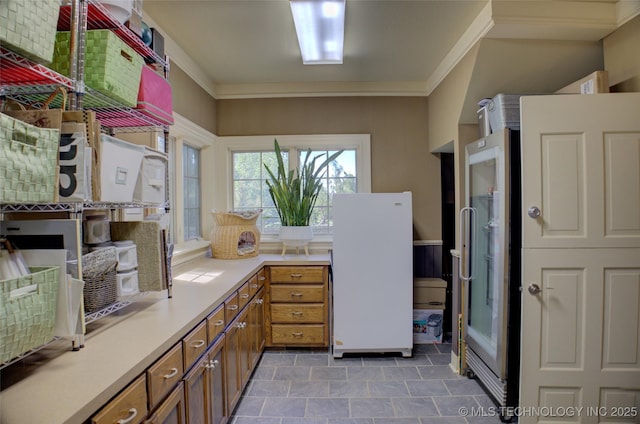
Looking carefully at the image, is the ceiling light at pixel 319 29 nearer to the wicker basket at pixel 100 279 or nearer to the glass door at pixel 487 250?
the glass door at pixel 487 250

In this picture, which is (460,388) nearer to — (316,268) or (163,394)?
(316,268)

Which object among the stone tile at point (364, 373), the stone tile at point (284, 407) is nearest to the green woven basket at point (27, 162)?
the stone tile at point (284, 407)

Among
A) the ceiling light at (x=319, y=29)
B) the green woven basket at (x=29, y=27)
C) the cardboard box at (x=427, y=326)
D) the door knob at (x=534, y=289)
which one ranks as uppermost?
the ceiling light at (x=319, y=29)

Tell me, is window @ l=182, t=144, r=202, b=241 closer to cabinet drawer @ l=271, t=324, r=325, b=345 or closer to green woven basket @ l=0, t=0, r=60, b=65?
cabinet drawer @ l=271, t=324, r=325, b=345

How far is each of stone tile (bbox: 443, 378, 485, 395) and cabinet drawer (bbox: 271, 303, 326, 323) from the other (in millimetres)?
1081

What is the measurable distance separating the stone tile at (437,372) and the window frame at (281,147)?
1.42m

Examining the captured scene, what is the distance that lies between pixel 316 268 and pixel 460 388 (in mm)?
1391

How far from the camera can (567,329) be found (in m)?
1.78

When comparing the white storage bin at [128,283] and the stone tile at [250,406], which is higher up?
the white storage bin at [128,283]

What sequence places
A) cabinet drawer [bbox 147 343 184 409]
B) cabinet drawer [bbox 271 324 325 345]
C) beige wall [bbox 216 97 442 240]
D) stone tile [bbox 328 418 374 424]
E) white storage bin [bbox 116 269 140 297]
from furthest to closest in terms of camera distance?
beige wall [bbox 216 97 442 240]
cabinet drawer [bbox 271 324 325 345]
stone tile [bbox 328 418 374 424]
white storage bin [bbox 116 269 140 297]
cabinet drawer [bbox 147 343 184 409]

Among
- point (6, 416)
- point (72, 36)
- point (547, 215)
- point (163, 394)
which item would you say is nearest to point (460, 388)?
point (547, 215)

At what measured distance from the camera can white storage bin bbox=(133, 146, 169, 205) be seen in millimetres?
1369

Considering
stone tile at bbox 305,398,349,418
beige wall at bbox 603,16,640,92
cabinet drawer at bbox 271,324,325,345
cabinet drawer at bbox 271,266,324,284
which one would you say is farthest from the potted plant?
beige wall at bbox 603,16,640,92

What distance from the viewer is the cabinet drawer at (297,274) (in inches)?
110
